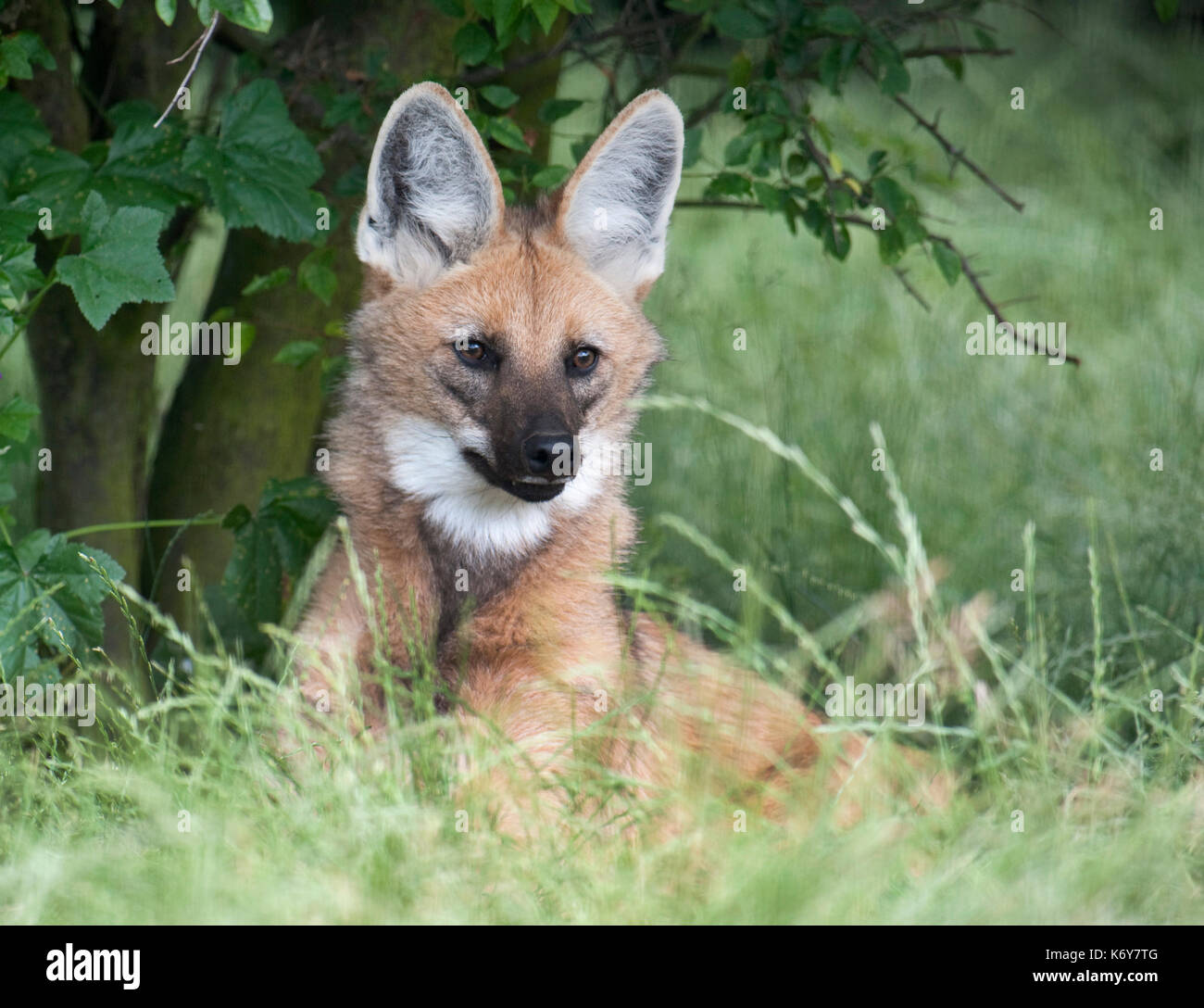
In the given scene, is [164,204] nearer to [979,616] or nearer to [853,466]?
[979,616]

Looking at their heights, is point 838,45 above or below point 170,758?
above

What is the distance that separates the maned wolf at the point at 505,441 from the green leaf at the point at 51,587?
53 centimetres

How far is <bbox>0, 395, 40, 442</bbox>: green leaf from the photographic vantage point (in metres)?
3.19

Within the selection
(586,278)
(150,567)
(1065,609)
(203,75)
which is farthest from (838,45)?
(203,75)

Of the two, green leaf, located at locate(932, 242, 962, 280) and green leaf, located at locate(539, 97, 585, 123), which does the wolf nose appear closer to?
green leaf, located at locate(539, 97, 585, 123)

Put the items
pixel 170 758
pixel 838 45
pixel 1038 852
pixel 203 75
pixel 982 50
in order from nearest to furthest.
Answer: pixel 1038 852, pixel 170 758, pixel 838 45, pixel 982 50, pixel 203 75

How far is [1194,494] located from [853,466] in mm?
1226

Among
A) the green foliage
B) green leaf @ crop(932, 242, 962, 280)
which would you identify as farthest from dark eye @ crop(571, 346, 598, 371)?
green leaf @ crop(932, 242, 962, 280)

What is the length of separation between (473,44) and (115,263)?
1078mm

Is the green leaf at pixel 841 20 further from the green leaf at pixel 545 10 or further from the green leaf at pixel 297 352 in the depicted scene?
the green leaf at pixel 297 352

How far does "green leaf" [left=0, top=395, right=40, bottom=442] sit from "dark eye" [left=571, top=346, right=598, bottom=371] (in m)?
1.33

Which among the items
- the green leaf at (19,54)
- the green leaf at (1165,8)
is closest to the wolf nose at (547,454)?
the green leaf at (19,54)

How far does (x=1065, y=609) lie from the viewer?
15.3 feet

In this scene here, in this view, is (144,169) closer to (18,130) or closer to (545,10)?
(18,130)
